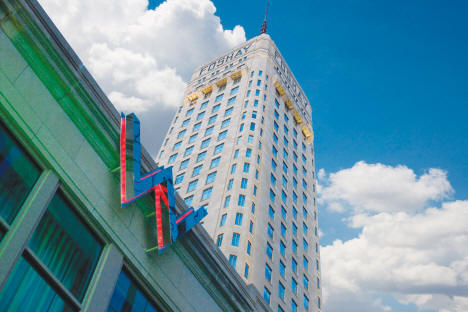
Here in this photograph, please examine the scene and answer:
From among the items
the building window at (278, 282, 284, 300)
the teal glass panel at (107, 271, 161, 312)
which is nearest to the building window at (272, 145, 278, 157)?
the building window at (278, 282, 284, 300)

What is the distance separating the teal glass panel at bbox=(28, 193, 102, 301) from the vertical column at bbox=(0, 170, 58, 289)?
38cm

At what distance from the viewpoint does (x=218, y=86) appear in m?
68.1

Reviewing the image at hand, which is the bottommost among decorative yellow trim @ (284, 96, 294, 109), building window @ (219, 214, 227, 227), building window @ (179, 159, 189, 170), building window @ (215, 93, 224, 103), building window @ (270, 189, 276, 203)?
building window @ (219, 214, 227, 227)

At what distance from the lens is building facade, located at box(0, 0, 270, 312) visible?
11180 millimetres

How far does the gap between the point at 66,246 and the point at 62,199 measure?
1553 mm

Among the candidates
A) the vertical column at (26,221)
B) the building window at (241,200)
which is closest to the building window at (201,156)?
the building window at (241,200)

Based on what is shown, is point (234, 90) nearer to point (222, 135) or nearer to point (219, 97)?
point (219, 97)

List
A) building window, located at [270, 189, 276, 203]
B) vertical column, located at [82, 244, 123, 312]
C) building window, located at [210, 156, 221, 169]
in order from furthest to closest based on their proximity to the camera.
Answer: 1. building window, located at [210, 156, 221, 169]
2. building window, located at [270, 189, 276, 203]
3. vertical column, located at [82, 244, 123, 312]

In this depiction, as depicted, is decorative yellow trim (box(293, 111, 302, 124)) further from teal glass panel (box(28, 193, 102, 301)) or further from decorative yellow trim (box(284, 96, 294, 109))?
teal glass panel (box(28, 193, 102, 301))

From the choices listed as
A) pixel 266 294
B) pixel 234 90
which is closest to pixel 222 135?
pixel 234 90

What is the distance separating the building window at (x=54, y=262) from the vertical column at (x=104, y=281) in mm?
207

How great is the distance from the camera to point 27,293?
10.7 meters

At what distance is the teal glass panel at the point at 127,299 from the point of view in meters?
13.4

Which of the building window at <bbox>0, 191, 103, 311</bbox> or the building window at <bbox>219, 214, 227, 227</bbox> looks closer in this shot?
the building window at <bbox>0, 191, 103, 311</bbox>
